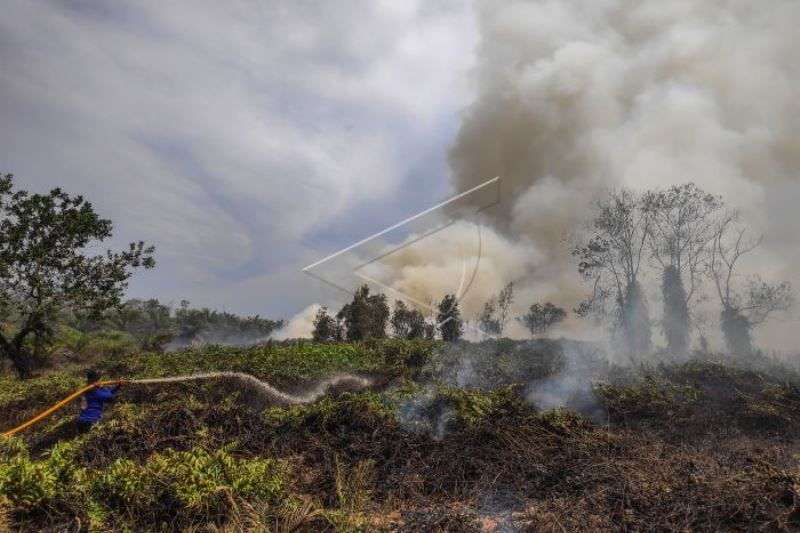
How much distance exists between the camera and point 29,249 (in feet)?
66.1

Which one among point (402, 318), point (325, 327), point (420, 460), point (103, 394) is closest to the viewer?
point (420, 460)

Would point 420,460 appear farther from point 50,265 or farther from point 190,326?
point 190,326

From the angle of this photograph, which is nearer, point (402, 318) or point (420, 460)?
point (420, 460)

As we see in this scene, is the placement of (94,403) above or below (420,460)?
above

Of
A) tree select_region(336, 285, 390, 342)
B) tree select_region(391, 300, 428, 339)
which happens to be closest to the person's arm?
tree select_region(336, 285, 390, 342)

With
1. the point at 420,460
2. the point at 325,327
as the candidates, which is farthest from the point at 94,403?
the point at 325,327

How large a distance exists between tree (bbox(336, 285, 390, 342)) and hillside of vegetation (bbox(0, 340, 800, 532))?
23.3 meters

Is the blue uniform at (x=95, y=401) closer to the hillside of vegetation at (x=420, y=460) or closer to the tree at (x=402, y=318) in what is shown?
the hillside of vegetation at (x=420, y=460)

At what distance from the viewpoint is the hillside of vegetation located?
552cm

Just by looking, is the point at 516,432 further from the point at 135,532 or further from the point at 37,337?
the point at 37,337

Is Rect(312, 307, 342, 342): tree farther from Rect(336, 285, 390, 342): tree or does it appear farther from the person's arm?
the person's arm

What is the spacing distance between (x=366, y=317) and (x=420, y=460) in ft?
102

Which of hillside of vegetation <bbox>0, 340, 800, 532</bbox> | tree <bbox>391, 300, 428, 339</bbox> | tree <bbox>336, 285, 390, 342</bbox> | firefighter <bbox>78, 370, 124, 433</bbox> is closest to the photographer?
hillside of vegetation <bbox>0, 340, 800, 532</bbox>

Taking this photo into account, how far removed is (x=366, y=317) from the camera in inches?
1540
